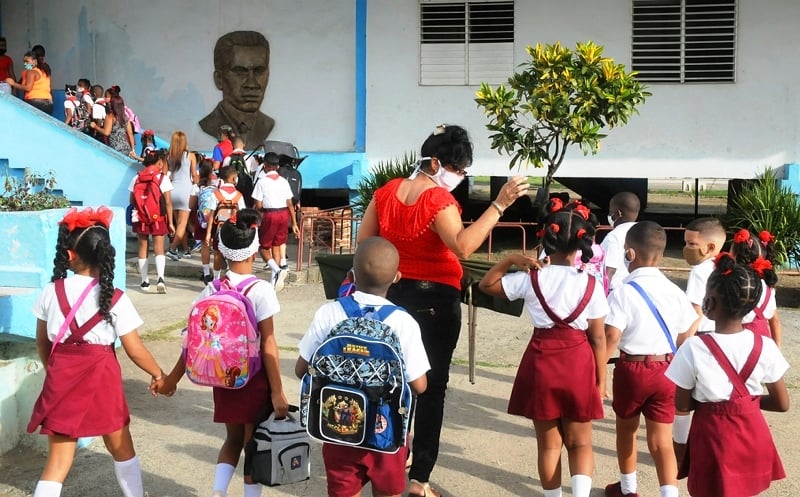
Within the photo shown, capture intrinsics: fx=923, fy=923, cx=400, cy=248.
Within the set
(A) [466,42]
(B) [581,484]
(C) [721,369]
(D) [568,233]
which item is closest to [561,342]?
(D) [568,233]

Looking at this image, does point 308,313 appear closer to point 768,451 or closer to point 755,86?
point 768,451

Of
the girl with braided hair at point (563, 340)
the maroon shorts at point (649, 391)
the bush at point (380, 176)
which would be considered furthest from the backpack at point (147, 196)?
the maroon shorts at point (649, 391)

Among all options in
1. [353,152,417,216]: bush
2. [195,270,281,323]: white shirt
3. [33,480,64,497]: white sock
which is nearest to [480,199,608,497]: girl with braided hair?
[195,270,281,323]: white shirt

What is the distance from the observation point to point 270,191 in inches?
413

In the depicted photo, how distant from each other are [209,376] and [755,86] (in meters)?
11.4

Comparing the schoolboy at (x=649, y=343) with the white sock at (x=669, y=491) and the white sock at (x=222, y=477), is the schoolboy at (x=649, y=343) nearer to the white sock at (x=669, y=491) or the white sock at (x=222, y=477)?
the white sock at (x=669, y=491)

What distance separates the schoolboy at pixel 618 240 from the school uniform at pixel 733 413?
2091 mm

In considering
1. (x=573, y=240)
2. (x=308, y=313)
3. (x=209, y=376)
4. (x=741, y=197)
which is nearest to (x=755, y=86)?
(x=741, y=197)

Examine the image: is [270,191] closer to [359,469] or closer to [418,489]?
[418,489]

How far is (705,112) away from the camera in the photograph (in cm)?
→ 1356

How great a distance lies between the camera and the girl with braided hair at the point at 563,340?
4211 millimetres

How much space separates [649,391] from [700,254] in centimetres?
90

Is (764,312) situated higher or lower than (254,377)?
higher

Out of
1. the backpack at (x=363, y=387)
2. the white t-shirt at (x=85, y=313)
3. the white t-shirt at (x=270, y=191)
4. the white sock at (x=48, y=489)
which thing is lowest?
the white sock at (x=48, y=489)
